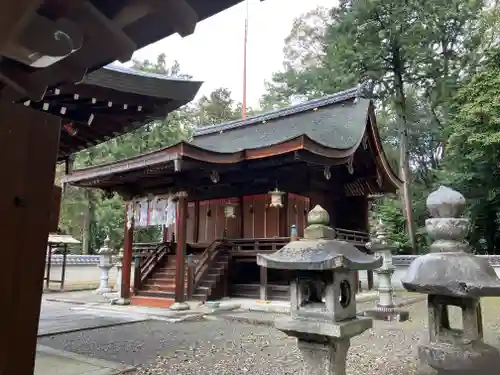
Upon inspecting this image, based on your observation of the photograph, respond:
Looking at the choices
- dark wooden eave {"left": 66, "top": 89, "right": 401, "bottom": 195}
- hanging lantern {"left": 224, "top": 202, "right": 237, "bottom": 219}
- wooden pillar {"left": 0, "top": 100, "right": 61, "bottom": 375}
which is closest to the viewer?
wooden pillar {"left": 0, "top": 100, "right": 61, "bottom": 375}

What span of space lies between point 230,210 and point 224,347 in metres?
6.70

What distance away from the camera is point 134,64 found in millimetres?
24625

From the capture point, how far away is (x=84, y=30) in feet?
5.82

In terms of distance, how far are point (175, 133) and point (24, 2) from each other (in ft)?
70.2

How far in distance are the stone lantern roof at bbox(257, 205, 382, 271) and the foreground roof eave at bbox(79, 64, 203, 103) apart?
2.02 meters

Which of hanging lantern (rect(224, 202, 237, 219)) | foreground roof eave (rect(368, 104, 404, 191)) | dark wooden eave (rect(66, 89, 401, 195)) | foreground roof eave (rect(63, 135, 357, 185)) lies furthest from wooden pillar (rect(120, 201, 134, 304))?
foreground roof eave (rect(368, 104, 404, 191))

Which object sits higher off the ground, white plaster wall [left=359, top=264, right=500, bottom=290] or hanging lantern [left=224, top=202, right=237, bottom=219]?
hanging lantern [left=224, top=202, right=237, bottom=219]

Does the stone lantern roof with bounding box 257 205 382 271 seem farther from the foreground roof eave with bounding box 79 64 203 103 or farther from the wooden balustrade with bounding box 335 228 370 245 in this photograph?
the wooden balustrade with bounding box 335 228 370 245

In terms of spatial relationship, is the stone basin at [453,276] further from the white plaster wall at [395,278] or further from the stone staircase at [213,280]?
the white plaster wall at [395,278]

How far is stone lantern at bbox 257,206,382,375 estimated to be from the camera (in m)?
3.83

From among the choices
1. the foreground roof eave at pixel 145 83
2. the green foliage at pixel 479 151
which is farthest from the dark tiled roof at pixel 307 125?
the foreground roof eave at pixel 145 83

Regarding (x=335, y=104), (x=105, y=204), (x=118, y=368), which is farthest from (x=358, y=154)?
(x=105, y=204)

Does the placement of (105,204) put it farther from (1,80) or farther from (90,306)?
(1,80)

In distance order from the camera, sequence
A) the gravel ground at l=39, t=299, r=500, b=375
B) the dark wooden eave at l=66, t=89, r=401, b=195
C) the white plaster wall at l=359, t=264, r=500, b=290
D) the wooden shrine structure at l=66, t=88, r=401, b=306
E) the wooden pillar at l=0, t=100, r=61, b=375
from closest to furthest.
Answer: the wooden pillar at l=0, t=100, r=61, b=375, the gravel ground at l=39, t=299, r=500, b=375, the dark wooden eave at l=66, t=89, r=401, b=195, the wooden shrine structure at l=66, t=88, r=401, b=306, the white plaster wall at l=359, t=264, r=500, b=290
